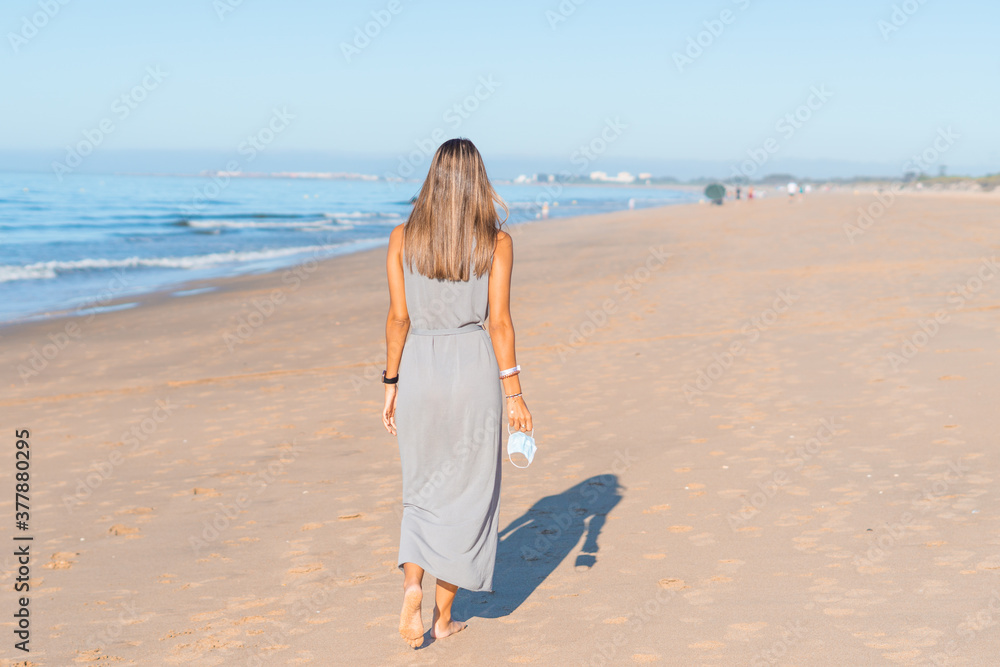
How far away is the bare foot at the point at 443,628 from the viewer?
3371 mm

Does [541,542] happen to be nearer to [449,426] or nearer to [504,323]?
[449,426]

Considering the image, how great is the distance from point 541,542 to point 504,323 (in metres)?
1.74

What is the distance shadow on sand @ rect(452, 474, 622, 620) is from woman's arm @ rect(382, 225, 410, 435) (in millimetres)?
1015

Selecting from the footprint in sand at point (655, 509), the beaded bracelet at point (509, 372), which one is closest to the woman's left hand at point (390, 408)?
the beaded bracelet at point (509, 372)

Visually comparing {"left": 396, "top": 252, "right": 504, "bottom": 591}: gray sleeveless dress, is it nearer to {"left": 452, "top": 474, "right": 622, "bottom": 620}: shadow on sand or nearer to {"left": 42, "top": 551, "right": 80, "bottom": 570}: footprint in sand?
{"left": 452, "top": 474, "right": 622, "bottom": 620}: shadow on sand

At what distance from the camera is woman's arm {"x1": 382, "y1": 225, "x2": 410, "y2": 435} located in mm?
3188

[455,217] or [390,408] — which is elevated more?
[455,217]

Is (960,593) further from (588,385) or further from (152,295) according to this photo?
(152,295)

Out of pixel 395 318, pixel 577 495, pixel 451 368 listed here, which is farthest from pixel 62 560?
pixel 577 495

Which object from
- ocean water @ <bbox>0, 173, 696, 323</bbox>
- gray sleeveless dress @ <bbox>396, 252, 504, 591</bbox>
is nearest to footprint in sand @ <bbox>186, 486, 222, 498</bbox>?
gray sleeveless dress @ <bbox>396, 252, 504, 591</bbox>

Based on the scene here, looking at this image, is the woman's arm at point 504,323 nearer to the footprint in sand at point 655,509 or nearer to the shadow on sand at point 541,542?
the shadow on sand at point 541,542

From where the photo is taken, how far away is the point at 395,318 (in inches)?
129

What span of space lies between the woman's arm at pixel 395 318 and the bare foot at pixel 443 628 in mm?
848

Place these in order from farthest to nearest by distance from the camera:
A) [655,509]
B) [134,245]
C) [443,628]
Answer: [134,245]
[655,509]
[443,628]
